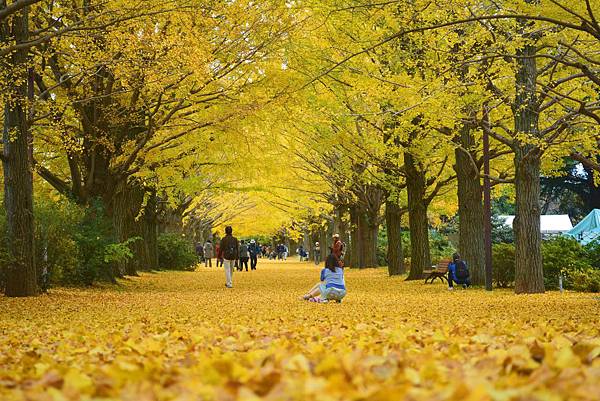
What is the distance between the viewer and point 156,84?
17453 mm

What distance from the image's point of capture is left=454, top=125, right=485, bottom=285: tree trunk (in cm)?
2288

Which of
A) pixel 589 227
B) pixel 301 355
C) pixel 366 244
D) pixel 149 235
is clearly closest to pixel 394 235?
pixel 589 227

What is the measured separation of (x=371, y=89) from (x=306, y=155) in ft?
52.9

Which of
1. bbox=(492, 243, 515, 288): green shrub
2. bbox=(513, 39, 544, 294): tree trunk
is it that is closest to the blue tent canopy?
bbox=(492, 243, 515, 288): green shrub

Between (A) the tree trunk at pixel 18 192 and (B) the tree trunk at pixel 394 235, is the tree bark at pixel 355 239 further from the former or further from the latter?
(A) the tree trunk at pixel 18 192

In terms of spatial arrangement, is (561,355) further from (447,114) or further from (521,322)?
(447,114)

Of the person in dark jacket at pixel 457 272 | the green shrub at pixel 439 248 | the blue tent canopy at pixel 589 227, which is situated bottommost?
the person in dark jacket at pixel 457 272

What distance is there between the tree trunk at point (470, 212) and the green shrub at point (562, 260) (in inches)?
70.0

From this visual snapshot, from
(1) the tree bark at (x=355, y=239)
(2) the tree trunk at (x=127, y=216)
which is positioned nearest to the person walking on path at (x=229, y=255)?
(2) the tree trunk at (x=127, y=216)

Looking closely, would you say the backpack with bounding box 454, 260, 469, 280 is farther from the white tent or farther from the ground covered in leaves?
the white tent

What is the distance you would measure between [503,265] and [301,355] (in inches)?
764

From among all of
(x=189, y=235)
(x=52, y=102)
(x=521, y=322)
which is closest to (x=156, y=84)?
(x=52, y=102)

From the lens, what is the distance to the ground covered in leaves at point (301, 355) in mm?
3501

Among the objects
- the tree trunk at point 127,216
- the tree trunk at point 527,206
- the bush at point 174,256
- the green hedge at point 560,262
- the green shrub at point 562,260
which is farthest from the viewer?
the bush at point 174,256
